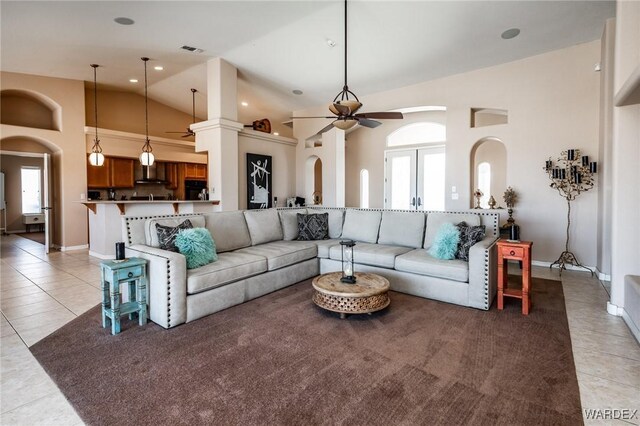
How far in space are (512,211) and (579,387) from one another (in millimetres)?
4013

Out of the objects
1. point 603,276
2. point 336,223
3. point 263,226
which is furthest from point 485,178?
point 263,226

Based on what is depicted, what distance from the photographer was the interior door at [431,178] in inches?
296

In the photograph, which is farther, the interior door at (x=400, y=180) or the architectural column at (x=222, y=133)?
the interior door at (x=400, y=180)

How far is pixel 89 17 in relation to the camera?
4363 mm

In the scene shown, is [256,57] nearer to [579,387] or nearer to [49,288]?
[49,288]

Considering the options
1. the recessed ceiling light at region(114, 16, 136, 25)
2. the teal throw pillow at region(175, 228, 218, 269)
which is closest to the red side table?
the teal throw pillow at region(175, 228, 218, 269)

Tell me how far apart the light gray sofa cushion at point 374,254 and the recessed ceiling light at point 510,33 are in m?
3.47

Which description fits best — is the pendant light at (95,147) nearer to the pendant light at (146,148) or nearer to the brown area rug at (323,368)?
the pendant light at (146,148)

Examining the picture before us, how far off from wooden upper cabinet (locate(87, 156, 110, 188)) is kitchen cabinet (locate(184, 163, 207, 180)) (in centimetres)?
217

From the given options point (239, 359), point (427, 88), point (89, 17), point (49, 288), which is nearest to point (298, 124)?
point (427, 88)

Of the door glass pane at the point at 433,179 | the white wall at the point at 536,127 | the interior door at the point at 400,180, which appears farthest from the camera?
the interior door at the point at 400,180

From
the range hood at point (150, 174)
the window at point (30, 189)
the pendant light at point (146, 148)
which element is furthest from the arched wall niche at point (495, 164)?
the window at point (30, 189)

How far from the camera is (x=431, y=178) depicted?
7.65 metres

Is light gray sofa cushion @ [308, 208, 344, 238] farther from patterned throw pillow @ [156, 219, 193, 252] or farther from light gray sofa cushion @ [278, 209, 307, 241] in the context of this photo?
patterned throw pillow @ [156, 219, 193, 252]
